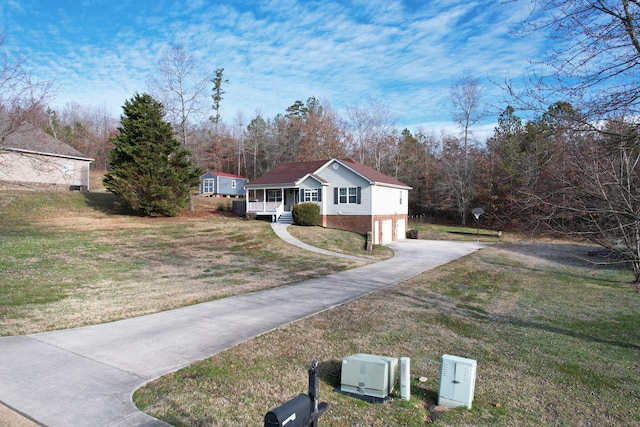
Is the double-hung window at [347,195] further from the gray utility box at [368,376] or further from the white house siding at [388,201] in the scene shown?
the gray utility box at [368,376]

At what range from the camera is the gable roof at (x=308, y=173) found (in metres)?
27.3

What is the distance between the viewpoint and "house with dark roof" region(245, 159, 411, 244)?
26.6 m

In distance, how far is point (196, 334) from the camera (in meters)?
6.66

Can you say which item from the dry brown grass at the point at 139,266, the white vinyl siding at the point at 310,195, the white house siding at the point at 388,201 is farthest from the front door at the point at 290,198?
the white house siding at the point at 388,201

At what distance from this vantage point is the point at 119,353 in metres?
5.72

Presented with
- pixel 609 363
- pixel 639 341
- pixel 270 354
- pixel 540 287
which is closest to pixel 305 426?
pixel 270 354

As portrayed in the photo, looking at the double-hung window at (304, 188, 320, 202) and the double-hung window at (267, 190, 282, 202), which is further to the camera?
the double-hung window at (267, 190, 282, 202)

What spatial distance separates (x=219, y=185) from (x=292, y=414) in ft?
144

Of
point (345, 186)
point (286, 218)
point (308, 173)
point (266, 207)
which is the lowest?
point (286, 218)

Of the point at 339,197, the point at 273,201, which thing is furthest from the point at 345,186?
the point at 273,201

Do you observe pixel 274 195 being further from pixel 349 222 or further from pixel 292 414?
pixel 292 414

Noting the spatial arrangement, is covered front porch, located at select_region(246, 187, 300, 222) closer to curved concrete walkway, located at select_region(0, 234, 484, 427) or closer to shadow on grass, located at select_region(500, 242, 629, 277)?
shadow on grass, located at select_region(500, 242, 629, 277)

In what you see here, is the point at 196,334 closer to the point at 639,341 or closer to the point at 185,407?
the point at 185,407

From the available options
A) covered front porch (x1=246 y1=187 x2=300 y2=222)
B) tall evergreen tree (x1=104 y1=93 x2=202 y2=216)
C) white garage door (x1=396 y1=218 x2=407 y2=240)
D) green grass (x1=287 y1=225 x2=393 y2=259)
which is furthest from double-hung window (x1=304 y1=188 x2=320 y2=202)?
tall evergreen tree (x1=104 y1=93 x2=202 y2=216)
